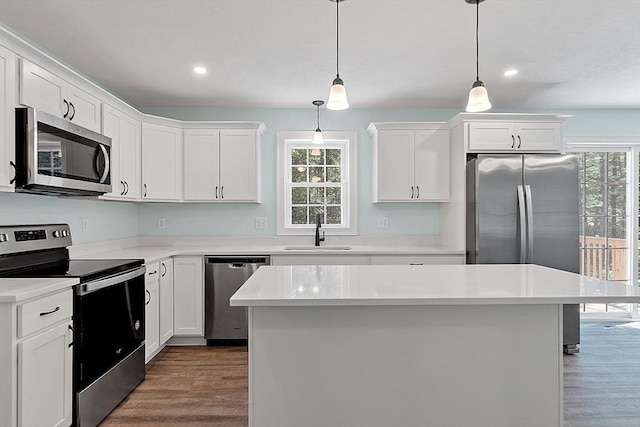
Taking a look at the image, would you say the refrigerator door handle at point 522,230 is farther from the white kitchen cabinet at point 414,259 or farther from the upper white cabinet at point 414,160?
the upper white cabinet at point 414,160

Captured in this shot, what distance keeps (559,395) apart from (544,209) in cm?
213

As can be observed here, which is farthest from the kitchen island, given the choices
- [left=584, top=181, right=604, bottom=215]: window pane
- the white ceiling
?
[left=584, top=181, right=604, bottom=215]: window pane

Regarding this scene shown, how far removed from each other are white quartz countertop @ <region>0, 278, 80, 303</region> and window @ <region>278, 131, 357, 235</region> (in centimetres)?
258

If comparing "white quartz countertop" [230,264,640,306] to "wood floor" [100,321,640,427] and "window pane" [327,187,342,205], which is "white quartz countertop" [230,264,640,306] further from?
"window pane" [327,187,342,205]

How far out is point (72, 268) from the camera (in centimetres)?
240

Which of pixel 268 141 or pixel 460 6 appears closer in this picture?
pixel 460 6

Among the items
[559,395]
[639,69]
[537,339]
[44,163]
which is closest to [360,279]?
[537,339]

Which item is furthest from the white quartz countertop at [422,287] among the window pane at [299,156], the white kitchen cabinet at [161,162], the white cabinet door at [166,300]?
the window pane at [299,156]

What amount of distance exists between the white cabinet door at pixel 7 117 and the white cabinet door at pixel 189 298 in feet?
5.84

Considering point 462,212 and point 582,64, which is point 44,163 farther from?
point 582,64

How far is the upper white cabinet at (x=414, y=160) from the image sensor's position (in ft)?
13.3

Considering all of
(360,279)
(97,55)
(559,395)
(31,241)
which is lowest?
(559,395)

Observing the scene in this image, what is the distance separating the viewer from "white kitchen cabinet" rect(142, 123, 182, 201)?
146 inches

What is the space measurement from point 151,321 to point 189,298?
530mm
